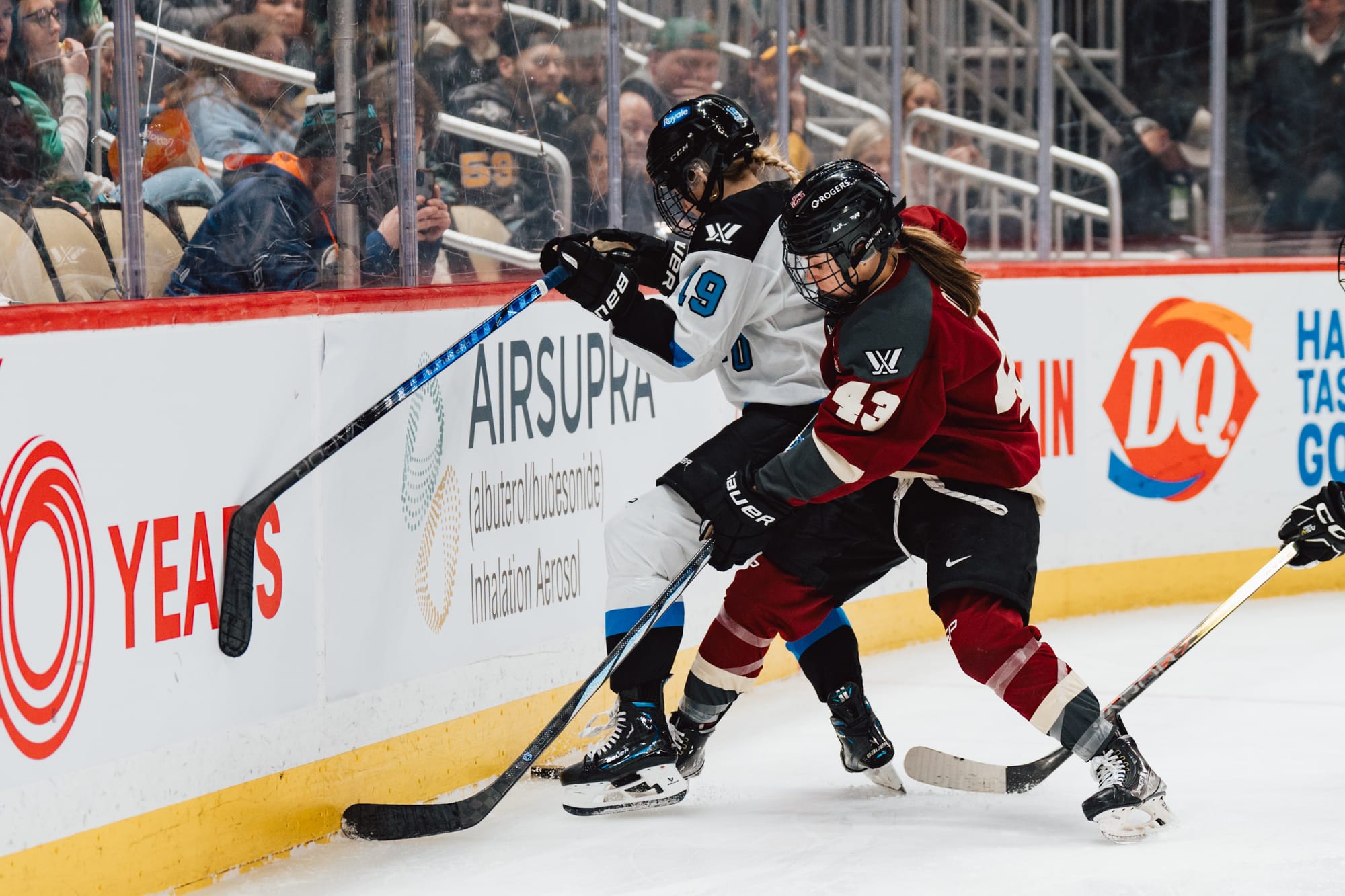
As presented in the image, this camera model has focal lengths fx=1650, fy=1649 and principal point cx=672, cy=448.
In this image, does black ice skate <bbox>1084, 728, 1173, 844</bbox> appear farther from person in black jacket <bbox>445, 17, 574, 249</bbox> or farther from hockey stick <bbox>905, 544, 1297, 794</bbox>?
person in black jacket <bbox>445, 17, 574, 249</bbox>

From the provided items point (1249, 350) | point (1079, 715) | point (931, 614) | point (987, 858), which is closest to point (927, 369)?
point (1079, 715)

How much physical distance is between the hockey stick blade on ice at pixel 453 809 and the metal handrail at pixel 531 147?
3.94 ft

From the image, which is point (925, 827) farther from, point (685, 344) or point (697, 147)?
point (697, 147)

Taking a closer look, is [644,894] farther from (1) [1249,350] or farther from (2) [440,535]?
(1) [1249,350]

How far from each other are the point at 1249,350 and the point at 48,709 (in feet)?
13.1

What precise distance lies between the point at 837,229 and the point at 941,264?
0.25 meters

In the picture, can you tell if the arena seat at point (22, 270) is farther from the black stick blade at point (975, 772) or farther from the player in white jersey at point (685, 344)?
the black stick blade at point (975, 772)

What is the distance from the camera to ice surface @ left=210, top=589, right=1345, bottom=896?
2605mm

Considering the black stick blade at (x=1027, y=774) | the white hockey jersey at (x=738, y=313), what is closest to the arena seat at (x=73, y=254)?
the white hockey jersey at (x=738, y=313)

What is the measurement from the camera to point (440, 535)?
10.3 ft

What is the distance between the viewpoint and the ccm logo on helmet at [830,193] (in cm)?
260

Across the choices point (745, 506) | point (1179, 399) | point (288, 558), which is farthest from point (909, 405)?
point (1179, 399)

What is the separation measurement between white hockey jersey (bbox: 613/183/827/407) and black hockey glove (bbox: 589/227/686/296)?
0.03 metres

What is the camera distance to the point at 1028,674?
272cm
